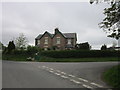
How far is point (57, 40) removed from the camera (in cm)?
7569

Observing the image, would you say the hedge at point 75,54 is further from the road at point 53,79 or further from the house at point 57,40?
the road at point 53,79

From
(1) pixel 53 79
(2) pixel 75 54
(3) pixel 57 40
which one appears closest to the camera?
(1) pixel 53 79

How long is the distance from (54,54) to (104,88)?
39.7m

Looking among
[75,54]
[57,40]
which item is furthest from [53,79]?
[57,40]

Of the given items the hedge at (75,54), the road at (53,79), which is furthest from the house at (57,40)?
the road at (53,79)

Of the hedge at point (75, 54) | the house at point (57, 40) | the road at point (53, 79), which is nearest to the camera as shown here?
the road at point (53, 79)

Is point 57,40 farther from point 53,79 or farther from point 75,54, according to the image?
point 53,79

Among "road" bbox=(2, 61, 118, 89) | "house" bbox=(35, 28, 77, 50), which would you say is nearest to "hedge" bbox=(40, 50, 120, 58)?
"house" bbox=(35, 28, 77, 50)

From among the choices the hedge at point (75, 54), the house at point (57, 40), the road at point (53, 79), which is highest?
the house at point (57, 40)

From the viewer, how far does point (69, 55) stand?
49.3 meters

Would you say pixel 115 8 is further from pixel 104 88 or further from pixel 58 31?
pixel 58 31

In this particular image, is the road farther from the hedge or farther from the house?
the house

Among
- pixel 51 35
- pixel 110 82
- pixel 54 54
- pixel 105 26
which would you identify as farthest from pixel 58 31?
pixel 110 82

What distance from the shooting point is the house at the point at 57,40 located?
7543cm
